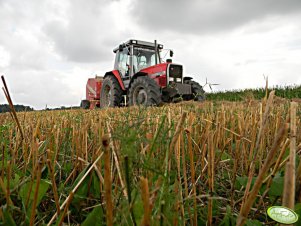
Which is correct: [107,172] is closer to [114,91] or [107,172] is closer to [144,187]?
[144,187]

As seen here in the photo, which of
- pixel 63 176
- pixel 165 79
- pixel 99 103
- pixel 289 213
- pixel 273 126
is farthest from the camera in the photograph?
pixel 99 103

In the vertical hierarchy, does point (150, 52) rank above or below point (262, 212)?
above

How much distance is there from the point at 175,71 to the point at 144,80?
2.99ft

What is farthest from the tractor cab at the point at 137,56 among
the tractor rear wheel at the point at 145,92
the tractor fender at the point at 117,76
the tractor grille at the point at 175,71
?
the tractor grille at the point at 175,71

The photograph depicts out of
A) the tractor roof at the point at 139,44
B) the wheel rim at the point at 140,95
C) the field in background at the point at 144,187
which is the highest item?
the tractor roof at the point at 139,44

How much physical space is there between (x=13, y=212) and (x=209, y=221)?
451 mm

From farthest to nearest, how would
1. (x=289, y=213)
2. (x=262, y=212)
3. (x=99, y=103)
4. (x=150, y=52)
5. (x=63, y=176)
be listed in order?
(x=99, y=103)
(x=150, y=52)
(x=63, y=176)
(x=262, y=212)
(x=289, y=213)

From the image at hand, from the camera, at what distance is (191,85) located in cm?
710

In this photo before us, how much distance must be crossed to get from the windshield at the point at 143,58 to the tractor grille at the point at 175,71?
3.85 feet

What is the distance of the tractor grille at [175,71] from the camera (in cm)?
700

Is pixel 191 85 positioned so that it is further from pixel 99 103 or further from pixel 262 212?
pixel 262 212

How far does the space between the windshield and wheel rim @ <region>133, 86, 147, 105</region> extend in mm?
1016

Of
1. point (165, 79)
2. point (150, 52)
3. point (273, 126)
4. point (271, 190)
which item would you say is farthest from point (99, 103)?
point (271, 190)

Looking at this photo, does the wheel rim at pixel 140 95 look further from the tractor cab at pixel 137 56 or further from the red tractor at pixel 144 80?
the tractor cab at pixel 137 56
